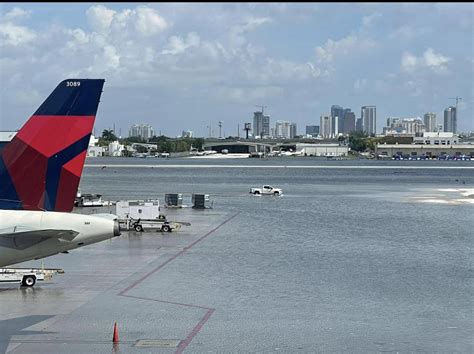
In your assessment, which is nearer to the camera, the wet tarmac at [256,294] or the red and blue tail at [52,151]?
the red and blue tail at [52,151]

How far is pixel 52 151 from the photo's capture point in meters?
27.4

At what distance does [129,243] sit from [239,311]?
28472 mm

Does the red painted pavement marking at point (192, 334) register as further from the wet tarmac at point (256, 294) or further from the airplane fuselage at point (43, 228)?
the airplane fuselage at point (43, 228)

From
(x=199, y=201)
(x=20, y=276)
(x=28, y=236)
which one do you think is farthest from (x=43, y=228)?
(x=199, y=201)

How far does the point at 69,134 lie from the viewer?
90.0 ft

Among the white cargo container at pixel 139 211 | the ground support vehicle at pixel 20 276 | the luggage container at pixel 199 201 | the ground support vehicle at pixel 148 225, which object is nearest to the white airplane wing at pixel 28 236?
the ground support vehicle at pixel 20 276

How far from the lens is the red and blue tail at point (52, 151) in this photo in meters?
27.3

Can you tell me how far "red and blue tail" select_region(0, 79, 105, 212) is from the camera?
27.3 metres

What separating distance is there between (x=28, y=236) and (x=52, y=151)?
298cm

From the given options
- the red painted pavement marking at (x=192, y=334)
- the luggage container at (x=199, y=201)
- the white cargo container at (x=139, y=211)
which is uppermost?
the red painted pavement marking at (x=192, y=334)

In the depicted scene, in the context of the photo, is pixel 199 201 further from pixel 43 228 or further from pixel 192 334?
pixel 43 228

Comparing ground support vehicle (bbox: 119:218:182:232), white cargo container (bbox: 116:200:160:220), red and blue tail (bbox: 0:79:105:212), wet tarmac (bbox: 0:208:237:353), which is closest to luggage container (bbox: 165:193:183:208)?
white cargo container (bbox: 116:200:160:220)

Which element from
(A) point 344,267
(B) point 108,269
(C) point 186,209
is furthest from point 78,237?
(C) point 186,209

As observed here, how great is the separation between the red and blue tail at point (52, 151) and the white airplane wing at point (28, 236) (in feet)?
3.42
